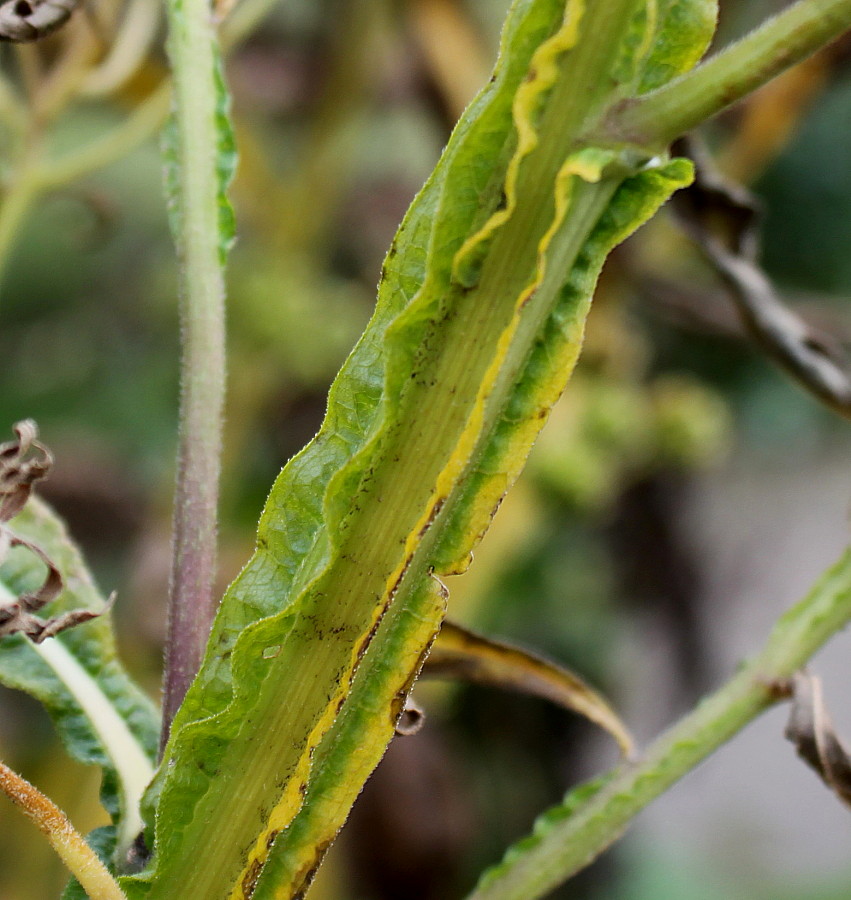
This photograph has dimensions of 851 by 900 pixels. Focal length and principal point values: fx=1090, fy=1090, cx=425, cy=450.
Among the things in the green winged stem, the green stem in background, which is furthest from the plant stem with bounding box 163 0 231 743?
the green stem in background

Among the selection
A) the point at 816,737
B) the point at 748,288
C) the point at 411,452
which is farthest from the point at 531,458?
the point at 411,452

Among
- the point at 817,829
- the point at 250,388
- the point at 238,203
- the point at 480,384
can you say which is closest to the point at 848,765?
the point at 480,384

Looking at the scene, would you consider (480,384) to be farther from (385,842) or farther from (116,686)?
(385,842)

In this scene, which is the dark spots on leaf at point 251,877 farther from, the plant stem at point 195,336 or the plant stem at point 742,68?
the plant stem at point 742,68

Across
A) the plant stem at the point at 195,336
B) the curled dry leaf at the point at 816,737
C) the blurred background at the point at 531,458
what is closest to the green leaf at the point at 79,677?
the plant stem at the point at 195,336

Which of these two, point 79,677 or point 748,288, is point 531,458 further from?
point 79,677

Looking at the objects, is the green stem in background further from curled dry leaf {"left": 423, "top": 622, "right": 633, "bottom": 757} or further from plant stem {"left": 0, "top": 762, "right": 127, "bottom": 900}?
plant stem {"left": 0, "top": 762, "right": 127, "bottom": 900}
